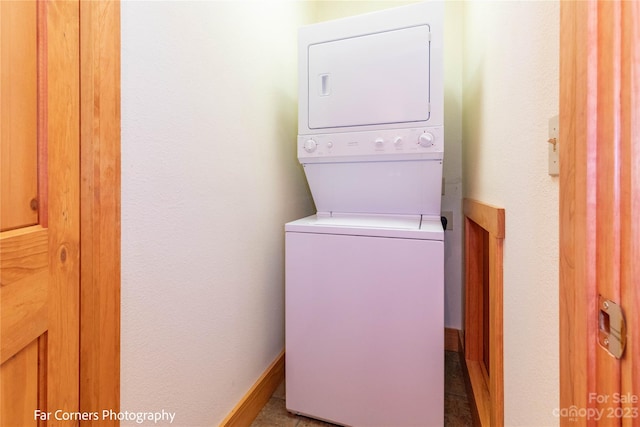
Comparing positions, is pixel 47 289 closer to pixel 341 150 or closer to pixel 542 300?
pixel 542 300

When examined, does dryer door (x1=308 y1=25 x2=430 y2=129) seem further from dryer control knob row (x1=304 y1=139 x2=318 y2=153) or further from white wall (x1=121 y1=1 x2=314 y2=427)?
white wall (x1=121 y1=1 x2=314 y2=427)

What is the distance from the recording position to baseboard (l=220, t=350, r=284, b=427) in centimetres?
122

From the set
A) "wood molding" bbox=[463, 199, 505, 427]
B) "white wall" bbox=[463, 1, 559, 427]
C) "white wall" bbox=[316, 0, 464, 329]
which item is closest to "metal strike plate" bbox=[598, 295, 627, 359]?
"white wall" bbox=[463, 1, 559, 427]

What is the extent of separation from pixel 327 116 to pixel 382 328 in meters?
1.04

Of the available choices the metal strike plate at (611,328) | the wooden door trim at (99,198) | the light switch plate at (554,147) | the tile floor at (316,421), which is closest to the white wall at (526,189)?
the light switch plate at (554,147)

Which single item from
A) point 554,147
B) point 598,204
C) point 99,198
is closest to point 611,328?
point 598,204

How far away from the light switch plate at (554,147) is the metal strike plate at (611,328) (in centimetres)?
25

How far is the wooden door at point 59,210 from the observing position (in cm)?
57

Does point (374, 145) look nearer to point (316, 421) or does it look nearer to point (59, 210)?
point (59, 210)

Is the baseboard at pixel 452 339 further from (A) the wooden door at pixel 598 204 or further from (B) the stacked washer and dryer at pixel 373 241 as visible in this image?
(A) the wooden door at pixel 598 204

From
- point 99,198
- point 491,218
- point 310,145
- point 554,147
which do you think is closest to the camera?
point 554,147

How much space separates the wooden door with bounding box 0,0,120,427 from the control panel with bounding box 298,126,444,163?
90cm

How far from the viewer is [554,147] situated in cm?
56

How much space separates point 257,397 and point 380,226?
3.28ft
